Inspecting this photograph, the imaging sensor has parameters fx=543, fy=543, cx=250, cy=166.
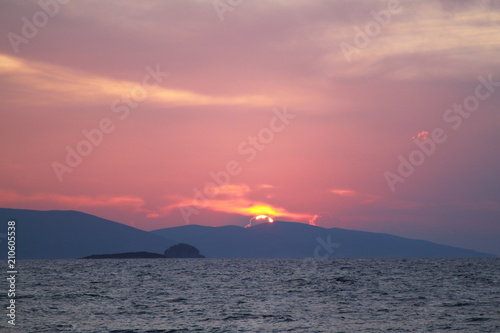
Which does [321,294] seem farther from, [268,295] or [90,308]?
[90,308]

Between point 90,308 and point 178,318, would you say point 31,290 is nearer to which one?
point 90,308

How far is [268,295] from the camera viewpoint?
3162 inches

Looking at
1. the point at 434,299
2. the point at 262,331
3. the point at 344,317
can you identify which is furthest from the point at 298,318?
the point at 434,299

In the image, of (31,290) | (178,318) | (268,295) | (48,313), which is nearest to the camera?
(178,318)

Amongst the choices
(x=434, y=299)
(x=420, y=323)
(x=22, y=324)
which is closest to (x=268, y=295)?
(x=434, y=299)

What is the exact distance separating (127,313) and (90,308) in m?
7.09

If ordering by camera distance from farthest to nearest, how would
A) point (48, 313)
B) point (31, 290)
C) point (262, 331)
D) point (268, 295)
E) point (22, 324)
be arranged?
1. point (31, 290)
2. point (268, 295)
3. point (48, 313)
4. point (22, 324)
5. point (262, 331)

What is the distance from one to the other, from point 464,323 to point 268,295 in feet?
111

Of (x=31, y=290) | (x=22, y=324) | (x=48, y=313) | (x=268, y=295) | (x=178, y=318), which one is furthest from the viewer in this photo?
(x=31, y=290)

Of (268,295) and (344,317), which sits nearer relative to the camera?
(344,317)

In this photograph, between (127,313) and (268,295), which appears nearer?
(127,313)

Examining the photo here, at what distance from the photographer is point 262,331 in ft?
157

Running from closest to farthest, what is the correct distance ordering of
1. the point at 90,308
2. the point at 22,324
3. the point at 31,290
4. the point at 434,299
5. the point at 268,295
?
the point at 22,324 < the point at 90,308 < the point at 434,299 < the point at 268,295 < the point at 31,290

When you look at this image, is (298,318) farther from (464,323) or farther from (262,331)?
(464,323)
